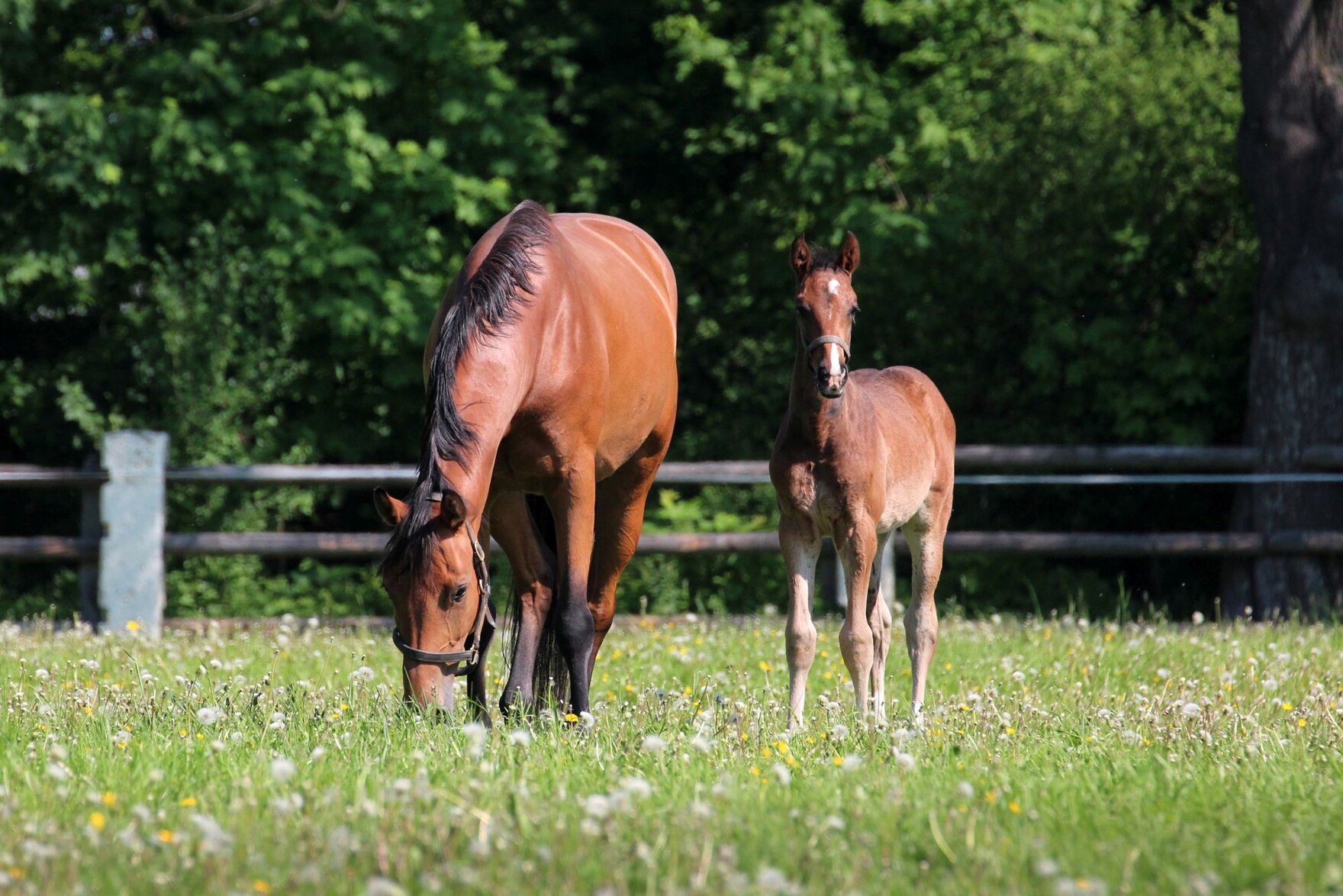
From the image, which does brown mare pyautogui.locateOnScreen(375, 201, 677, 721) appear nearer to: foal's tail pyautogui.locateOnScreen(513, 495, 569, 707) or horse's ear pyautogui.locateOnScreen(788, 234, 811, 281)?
foal's tail pyautogui.locateOnScreen(513, 495, 569, 707)

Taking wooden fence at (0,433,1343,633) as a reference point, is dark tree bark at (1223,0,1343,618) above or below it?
above

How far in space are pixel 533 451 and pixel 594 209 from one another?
8555mm

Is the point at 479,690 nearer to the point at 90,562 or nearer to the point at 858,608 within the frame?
the point at 858,608

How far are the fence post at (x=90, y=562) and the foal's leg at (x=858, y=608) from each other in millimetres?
→ 6524

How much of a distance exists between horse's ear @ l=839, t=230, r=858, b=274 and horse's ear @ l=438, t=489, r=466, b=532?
179 centimetres

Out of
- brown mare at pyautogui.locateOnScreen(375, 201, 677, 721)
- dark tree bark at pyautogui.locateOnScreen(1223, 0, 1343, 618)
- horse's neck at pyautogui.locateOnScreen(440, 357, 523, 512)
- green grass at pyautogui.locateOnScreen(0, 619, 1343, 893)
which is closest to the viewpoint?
green grass at pyautogui.locateOnScreen(0, 619, 1343, 893)

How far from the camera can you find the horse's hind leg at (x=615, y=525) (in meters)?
6.07

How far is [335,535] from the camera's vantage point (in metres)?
10.2

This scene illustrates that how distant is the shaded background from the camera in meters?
11.9

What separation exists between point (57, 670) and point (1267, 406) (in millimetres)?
8508

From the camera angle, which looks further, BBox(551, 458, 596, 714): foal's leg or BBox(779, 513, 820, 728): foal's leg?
BBox(551, 458, 596, 714): foal's leg

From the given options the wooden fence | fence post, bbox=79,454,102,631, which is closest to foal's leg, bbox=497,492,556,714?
the wooden fence

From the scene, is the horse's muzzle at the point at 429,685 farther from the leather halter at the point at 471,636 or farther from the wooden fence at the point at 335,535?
the wooden fence at the point at 335,535

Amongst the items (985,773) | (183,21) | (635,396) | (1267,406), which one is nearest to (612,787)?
(985,773)
